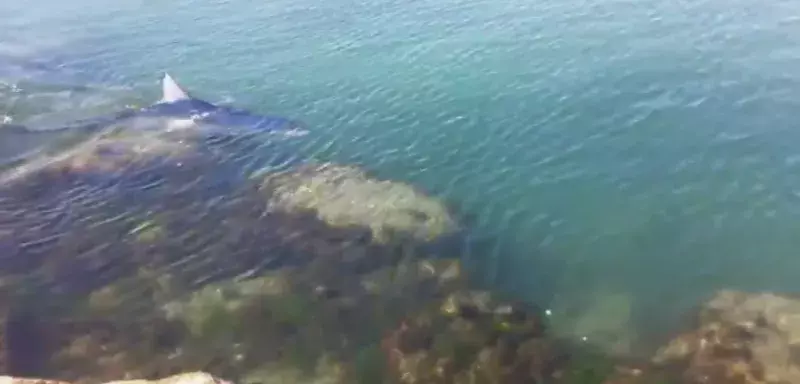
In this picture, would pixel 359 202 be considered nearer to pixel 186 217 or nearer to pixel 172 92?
pixel 186 217

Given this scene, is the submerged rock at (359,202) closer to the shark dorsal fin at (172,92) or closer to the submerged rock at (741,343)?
the submerged rock at (741,343)

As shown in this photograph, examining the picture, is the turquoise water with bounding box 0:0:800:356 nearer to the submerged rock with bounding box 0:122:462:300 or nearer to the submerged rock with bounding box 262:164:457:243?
the submerged rock with bounding box 262:164:457:243

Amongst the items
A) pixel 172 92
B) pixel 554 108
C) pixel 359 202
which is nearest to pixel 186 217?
pixel 359 202

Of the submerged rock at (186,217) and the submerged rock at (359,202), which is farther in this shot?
the submerged rock at (359,202)

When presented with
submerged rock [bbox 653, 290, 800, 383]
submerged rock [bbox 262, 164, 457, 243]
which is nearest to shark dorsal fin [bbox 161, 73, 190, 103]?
submerged rock [bbox 262, 164, 457, 243]

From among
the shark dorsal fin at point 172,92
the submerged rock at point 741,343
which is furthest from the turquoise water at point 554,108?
the shark dorsal fin at point 172,92
